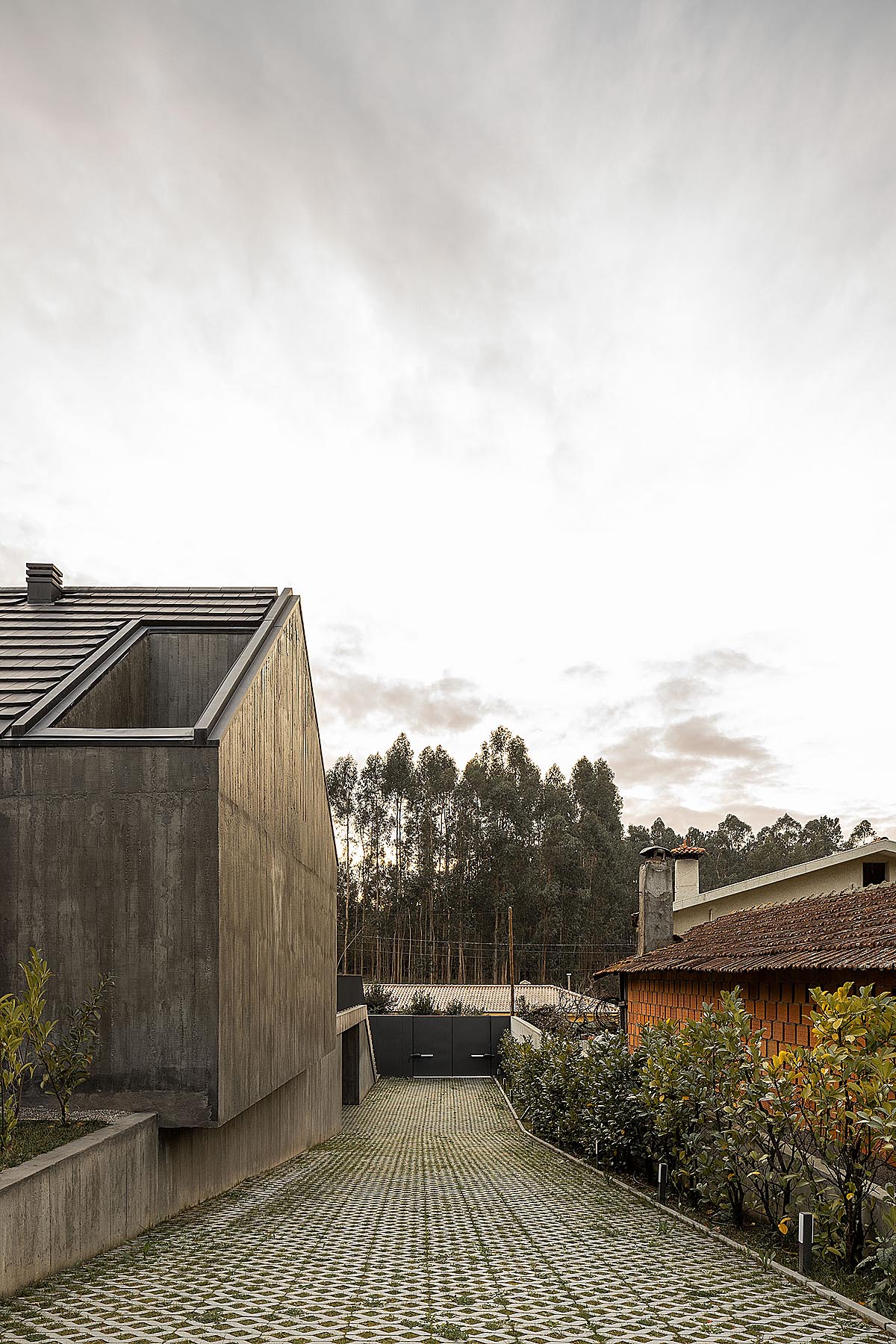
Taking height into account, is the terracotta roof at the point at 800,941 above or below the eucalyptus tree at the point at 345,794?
below

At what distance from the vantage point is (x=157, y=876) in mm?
7414

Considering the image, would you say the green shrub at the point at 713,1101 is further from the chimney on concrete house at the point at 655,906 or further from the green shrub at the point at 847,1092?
the chimney on concrete house at the point at 655,906

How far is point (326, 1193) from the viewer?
31.4 ft

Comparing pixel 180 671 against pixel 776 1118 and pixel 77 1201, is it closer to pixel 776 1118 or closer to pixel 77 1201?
pixel 77 1201

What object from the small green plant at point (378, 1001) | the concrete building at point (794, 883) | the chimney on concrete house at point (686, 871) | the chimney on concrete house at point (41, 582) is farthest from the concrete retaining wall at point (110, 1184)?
the small green plant at point (378, 1001)

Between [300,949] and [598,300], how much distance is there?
32.7 ft

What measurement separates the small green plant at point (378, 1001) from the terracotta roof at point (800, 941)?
1760 cm

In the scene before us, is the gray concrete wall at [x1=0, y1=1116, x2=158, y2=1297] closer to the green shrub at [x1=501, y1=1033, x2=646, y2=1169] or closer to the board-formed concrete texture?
the board-formed concrete texture

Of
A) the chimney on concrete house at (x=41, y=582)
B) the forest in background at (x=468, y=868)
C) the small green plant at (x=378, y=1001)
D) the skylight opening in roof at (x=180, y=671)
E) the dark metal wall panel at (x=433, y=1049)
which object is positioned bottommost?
the dark metal wall panel at (x=433, y=1049)

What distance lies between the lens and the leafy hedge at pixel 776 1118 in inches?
206

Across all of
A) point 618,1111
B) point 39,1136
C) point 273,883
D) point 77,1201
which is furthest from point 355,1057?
point 77,1201

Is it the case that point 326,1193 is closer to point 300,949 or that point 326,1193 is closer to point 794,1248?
point 300,949

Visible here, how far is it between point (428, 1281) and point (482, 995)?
113ft

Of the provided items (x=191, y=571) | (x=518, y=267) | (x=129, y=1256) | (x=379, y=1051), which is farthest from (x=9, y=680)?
(x=191, y=571)
